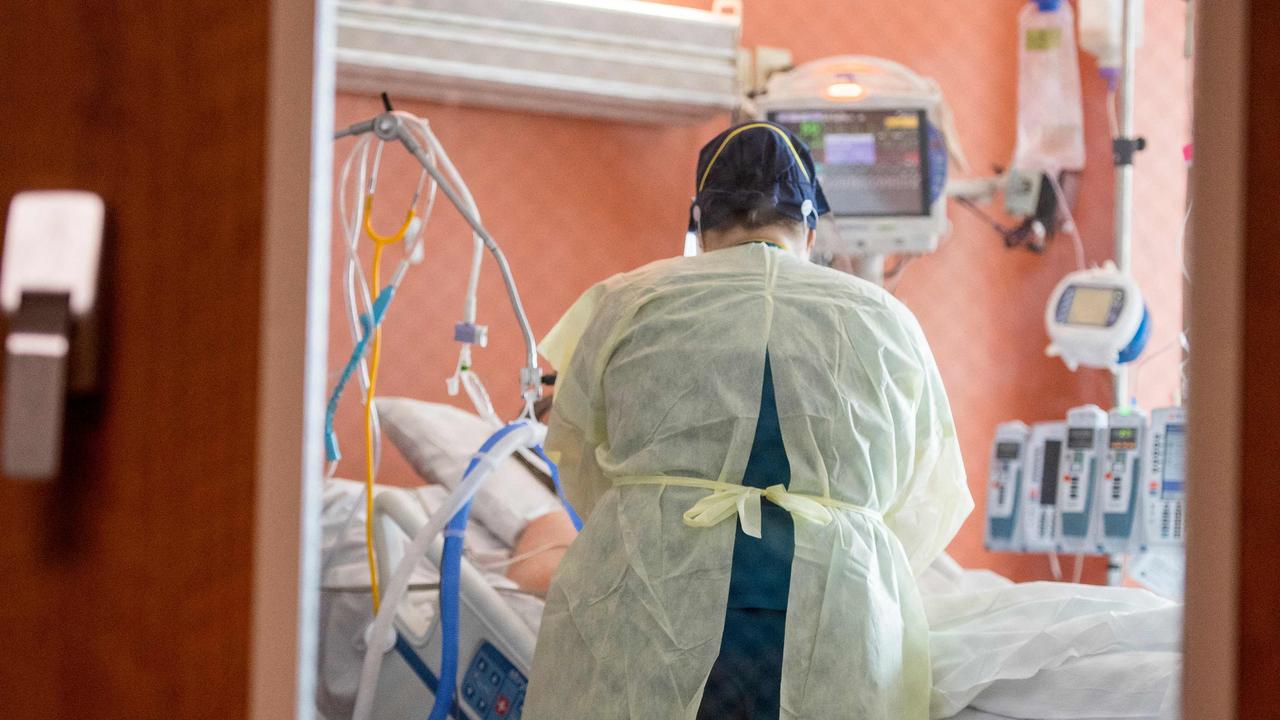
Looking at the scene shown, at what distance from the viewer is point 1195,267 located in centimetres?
67

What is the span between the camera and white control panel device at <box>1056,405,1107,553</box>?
9.27 feet

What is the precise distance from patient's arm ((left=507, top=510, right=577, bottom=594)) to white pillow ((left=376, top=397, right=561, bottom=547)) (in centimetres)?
2

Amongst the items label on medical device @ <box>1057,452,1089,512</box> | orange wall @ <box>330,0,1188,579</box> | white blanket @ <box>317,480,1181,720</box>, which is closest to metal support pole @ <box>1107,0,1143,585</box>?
orange wall @ <box>330,0,1188,579</box>

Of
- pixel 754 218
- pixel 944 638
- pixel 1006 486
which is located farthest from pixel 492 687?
pixel 1006 486

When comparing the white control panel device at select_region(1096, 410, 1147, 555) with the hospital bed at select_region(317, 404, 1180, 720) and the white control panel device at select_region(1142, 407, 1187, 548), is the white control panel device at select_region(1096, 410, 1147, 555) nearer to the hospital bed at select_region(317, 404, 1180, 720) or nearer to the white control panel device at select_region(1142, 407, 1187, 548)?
the white control panel device at select_region(1142, 407, 1187, 548)

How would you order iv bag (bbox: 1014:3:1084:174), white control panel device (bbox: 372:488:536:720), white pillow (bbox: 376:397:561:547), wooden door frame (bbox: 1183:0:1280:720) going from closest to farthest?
wooden door frame (bbox: 1183:0:1280:720), white control panel device (bbox: 372:488:536:720), white pillow (bbox: 376:397:561:547), iv bag (bbox: 1014:3:1084:174)

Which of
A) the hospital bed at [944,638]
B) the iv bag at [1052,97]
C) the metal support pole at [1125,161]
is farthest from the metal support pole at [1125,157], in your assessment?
the hospital bed at [944,638]

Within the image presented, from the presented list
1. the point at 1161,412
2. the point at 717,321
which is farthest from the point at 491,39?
the point at 1161,412

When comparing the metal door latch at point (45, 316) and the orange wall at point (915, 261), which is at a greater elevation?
the orange wall at point (915, 261)

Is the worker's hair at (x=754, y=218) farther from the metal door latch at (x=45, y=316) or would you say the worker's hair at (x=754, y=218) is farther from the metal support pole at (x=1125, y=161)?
the metal support pole at (x=1125, y=161)

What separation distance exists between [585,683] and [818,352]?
51 centimetres

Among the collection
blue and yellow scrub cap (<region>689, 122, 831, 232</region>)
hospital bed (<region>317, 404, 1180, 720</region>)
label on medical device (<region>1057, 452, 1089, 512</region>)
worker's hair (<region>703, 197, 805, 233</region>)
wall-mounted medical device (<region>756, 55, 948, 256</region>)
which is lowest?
hospital bed (<region>317, 404, 1180, 720</region>)

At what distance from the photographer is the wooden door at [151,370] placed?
2.22ft

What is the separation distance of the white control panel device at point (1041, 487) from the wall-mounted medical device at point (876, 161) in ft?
1.61
